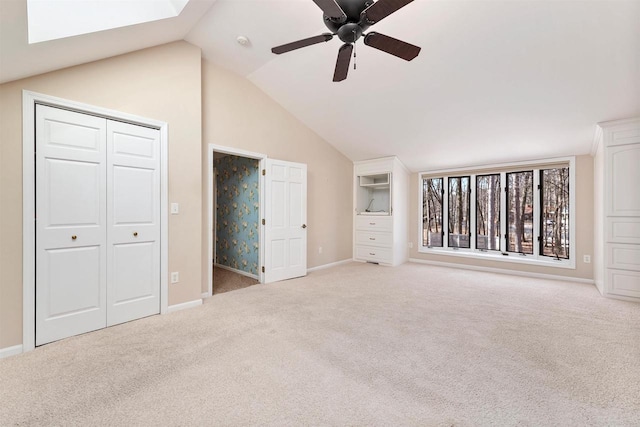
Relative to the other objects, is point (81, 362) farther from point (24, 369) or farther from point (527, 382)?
point (527, 382)

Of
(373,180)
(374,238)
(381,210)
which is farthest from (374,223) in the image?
(373,180)

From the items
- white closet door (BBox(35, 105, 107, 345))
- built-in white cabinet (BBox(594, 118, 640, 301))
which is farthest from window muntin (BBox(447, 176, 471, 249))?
white closet door (BBox(35, 105, 107, 345))

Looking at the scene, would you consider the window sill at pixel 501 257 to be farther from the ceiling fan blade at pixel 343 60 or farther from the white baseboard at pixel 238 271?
the ceiling fan blade at pixel 343 60

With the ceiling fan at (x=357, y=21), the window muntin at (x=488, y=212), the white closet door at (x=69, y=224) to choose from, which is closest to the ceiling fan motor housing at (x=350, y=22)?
the ceiling fan at (x=357, y=21)

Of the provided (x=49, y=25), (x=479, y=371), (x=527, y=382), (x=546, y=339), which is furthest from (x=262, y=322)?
(x=49, y=25)

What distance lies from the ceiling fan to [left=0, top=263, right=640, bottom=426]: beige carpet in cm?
228

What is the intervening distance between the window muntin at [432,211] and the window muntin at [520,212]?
3.88 ft

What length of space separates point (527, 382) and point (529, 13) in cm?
288

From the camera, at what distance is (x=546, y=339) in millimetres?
2305

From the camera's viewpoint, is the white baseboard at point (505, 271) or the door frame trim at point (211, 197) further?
the white baseboard at point (505, 271)

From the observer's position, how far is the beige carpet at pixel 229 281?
384cm

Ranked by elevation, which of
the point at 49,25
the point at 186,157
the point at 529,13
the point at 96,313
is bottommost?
the point at 96,313

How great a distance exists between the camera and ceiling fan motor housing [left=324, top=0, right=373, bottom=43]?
Answer: 1691mm

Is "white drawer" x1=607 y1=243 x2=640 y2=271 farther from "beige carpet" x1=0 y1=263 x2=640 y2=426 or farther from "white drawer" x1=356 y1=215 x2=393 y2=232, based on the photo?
"white drawer" x1=356 y1=215 x2=393 y2=232
